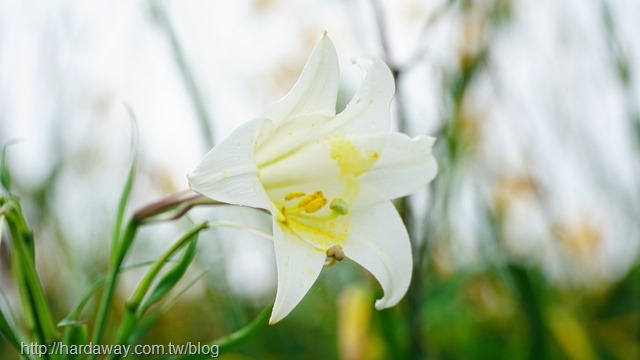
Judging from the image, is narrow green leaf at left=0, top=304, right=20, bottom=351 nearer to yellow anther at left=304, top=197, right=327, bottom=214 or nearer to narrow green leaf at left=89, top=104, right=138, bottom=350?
narrow green leaf at left=89, top=104, right=138, bottom=350

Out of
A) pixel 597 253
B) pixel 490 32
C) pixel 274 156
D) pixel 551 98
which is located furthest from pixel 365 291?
pixel 597 253

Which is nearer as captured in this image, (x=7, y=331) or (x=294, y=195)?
(x=7, y=331)

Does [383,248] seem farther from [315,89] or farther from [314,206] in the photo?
[315,89]

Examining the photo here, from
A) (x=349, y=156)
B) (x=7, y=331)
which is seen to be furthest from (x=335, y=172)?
(x=7, y=331)

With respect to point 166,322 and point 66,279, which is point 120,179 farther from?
point 166,322

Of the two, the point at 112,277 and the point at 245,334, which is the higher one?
the point at 112,277

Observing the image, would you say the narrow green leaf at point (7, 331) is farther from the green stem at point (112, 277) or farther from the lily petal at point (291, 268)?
the lily petal at point (291, 268)

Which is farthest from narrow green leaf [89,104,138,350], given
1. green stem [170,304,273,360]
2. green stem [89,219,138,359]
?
green stem [170,304,273,360]
